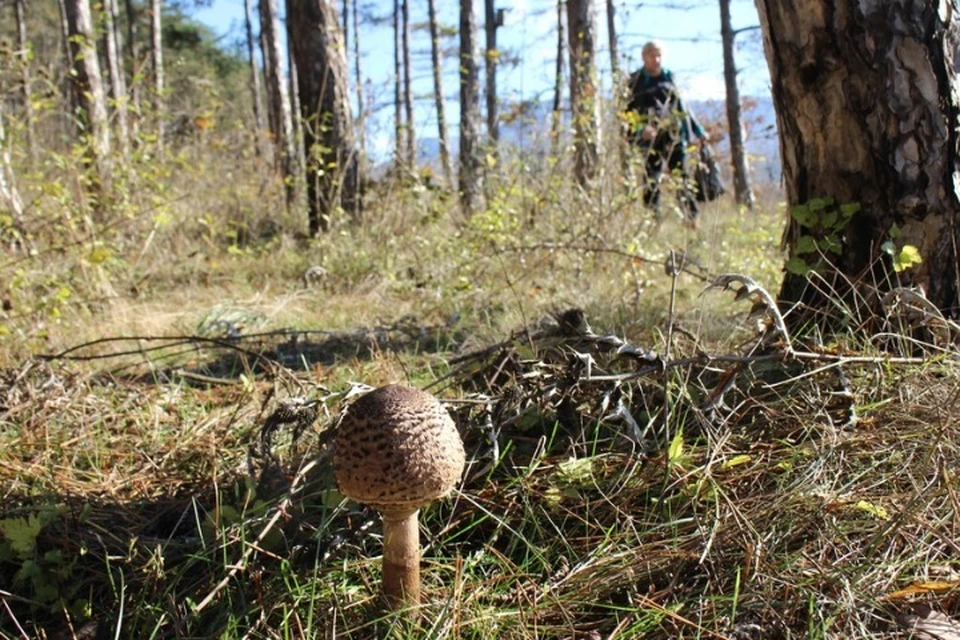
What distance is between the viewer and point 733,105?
1370 centimetres

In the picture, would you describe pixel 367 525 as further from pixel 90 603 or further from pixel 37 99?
A: pixel 37 99

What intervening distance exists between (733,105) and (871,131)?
12.3m

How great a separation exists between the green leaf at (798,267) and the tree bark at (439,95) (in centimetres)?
393

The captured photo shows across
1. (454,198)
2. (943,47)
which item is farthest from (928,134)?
(454,198)

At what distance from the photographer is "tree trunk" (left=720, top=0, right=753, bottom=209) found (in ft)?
44.4

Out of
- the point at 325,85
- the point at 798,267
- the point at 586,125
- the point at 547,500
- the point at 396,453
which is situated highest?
the point at 325,85

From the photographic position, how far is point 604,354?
2311 mm

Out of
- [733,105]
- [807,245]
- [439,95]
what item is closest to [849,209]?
[807,245]

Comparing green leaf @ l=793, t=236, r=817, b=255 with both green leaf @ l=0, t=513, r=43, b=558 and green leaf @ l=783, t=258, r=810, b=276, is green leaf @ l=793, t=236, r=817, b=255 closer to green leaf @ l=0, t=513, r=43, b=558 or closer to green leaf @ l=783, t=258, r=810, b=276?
green leaf @ l=783, t=258, r=810, b=276

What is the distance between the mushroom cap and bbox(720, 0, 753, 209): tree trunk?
1327 cm

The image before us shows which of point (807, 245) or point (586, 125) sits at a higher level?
point (586, 125)

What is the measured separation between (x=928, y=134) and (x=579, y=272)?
2374 mm

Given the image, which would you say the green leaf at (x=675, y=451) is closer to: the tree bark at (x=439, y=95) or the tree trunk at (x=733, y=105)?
the tree bark at (x=439, y=95)

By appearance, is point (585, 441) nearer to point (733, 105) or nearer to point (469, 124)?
point (469, 124)
